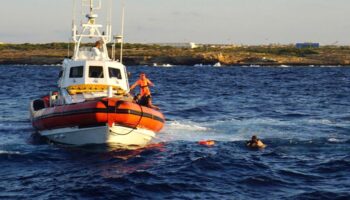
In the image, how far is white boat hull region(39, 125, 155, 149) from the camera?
21.6 meters

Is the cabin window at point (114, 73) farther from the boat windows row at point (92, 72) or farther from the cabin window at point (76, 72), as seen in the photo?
the cabin window at point (76, 72)

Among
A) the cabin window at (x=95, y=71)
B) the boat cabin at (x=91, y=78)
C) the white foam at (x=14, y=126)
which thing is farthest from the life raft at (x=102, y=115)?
the white foam at (x=14, y=126)

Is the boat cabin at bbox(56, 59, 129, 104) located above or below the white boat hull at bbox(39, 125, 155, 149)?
above

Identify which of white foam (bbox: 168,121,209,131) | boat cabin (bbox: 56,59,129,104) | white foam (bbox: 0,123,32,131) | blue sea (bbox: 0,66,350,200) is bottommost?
white foam (bbox: 0,123,32,131)

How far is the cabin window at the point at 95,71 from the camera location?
→ 84.1ft

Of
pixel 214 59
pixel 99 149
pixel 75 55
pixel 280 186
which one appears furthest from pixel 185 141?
pixel 214 59

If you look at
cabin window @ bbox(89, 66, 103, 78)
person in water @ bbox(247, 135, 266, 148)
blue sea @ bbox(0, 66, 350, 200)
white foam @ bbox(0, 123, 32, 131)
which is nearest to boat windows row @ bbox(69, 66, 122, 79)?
cabin window @ bbox(89, 66, 103, 78)

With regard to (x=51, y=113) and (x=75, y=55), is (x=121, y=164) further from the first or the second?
(x=75, y=55)

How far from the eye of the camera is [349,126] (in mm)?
29312

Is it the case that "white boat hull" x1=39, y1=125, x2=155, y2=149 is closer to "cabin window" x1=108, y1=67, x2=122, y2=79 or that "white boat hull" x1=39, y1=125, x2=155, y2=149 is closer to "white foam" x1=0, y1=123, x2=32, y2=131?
"cabin window" x1=108, y1=67, x2=122, y2=79

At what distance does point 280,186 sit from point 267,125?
13337 millimetres

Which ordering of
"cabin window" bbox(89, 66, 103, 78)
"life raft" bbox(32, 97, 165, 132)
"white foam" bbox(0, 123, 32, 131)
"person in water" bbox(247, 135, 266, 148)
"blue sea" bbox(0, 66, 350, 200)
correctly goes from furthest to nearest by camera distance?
"white foam" bbox(0, 123, 32, 131) < "cabin window" bbox(89, 66, 103, 78) < "person in water" bbox(247, 135, 266, 148) < "life raft" bbox(32, 97, 165, 132) < "blue sea" bbox(0, 66, 350, 200)

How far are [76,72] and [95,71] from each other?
2.70 feet

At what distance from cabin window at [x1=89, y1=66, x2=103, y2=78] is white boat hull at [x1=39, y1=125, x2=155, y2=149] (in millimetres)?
3437
